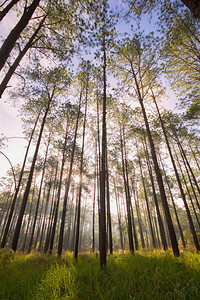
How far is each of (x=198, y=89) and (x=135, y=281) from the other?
12145 millimetres

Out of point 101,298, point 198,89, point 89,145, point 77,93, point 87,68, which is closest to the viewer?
point 101,298

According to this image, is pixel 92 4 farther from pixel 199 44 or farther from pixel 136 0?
pixel 199 44

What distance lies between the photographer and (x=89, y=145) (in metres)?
15.7

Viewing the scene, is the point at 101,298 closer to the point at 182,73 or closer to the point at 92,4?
the point at 92,4

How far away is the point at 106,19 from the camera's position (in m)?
5.33

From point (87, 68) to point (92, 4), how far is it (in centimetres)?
627

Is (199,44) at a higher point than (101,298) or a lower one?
higher

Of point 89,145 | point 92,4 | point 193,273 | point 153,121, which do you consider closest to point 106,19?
point 92,4

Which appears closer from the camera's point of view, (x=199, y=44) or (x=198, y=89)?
(x=199, y=44)

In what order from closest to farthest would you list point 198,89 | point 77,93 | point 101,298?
point 101,298
point 198,89
point 77,93

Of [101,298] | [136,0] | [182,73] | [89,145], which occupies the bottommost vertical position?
[101,298]

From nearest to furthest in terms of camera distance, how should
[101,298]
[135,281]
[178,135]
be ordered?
[101,298]
[135,281]
[178,135]

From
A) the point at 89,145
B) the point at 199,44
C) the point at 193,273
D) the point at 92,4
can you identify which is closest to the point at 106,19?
the point at 92,4

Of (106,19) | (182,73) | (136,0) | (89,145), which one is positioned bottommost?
(136,0)
